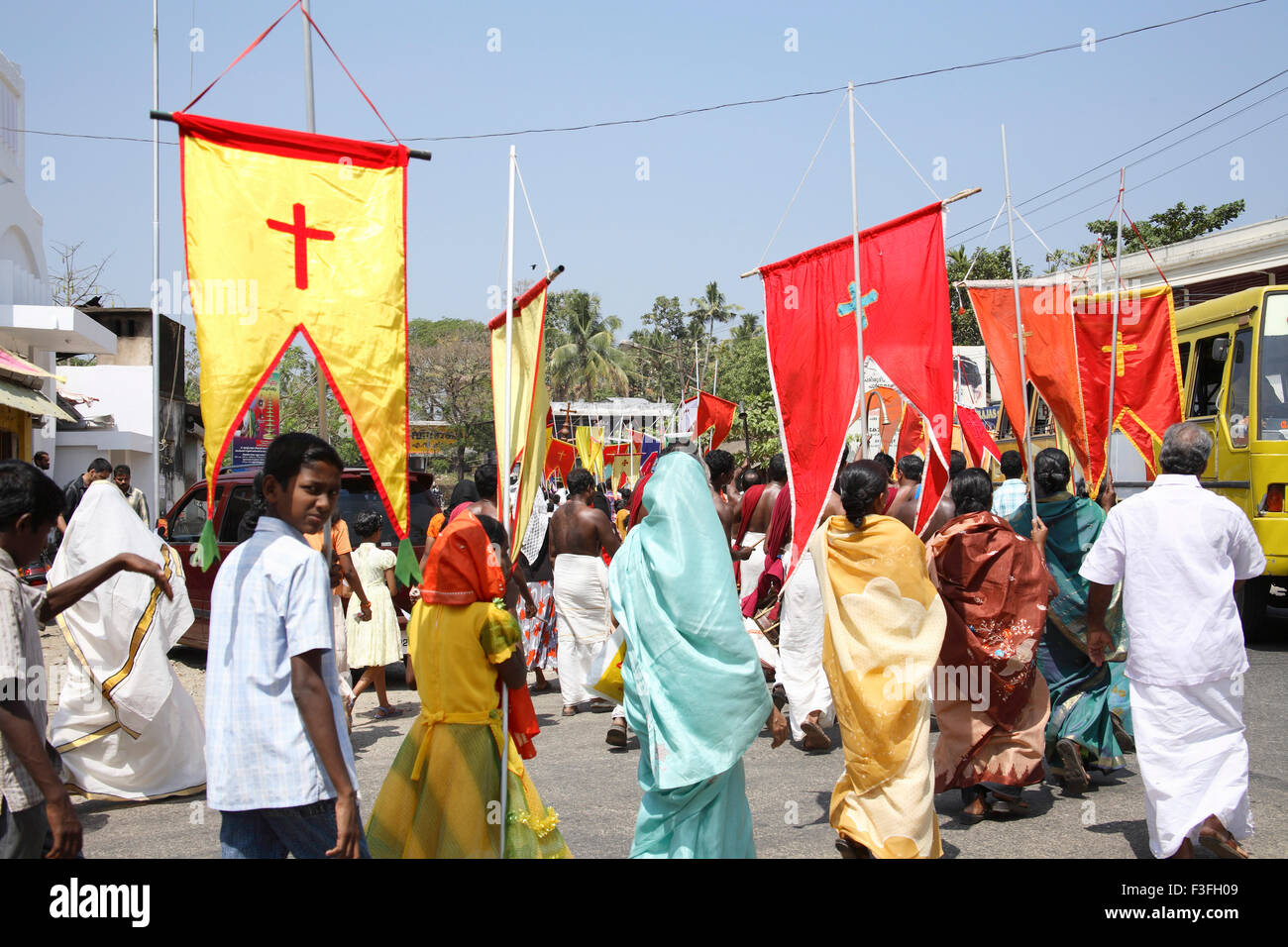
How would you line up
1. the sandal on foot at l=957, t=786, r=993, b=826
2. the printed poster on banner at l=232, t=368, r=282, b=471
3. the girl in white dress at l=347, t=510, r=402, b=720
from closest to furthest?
the sandal on foot at l=957, t=786, r=993, b=826
the girl in white dress at l=347, t=510, r=402, b=720
the printed poster on banner at l=232, t=368, r=282, b=471

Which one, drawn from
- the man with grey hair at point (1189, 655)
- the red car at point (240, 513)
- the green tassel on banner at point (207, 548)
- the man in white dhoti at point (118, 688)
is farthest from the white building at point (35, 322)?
the man with grey hair at point (1189, 655)

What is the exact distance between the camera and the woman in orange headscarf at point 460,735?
144 inches

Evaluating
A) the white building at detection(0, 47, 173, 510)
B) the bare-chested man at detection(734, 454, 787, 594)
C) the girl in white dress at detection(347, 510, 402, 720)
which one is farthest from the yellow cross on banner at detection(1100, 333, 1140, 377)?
the white building at detection(0, 47, 173, 510)

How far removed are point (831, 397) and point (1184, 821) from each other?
2828mm

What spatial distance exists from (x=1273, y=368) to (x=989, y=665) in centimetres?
610

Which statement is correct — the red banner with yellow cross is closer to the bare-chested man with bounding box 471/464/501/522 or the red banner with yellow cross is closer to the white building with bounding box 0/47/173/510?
the bare-chested man with bounding box 471/464/501/522

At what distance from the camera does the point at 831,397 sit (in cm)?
590

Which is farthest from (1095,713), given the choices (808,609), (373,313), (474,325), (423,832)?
(474,325)

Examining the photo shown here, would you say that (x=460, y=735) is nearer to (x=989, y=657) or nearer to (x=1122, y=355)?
(x=989, y=657)

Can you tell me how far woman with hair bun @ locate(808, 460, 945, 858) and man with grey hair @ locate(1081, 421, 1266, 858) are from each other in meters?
0.83

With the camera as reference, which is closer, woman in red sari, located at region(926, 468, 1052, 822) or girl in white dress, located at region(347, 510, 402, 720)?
woman in red sari, located at region(926, 468, 1052, 822)

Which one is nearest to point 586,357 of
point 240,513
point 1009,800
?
point 240,513

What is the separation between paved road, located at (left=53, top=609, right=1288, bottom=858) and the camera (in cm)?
455

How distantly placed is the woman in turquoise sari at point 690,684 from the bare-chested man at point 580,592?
421 cm
